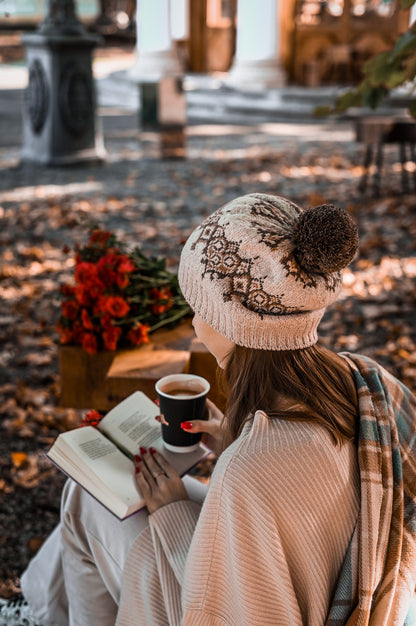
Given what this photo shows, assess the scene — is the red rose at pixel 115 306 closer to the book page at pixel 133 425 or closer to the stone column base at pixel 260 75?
the book page at pixel 133 425

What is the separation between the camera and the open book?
1.79 metres

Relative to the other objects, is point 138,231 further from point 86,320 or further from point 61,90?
point 86,320

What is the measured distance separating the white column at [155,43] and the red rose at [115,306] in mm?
14618

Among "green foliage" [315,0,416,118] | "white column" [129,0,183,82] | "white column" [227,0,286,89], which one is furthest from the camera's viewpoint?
"white column" [129,0,183,82]

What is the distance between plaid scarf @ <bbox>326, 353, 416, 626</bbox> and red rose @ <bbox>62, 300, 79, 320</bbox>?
48.6 inches

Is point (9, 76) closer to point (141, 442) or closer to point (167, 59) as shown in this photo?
point (167, 59)

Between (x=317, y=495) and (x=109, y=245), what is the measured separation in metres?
1.63

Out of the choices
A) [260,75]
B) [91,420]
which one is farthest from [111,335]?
[260,75]

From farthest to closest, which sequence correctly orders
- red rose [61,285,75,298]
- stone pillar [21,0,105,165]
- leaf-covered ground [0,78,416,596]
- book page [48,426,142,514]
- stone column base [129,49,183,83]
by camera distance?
1. stone column base [129,49,183,83]
2. stone pillar [21,0,105,165]
3. leaf-covered ground [0,78,416,596]
4. red rose [61,285,75,298]
5. book page [48,426,142,514]

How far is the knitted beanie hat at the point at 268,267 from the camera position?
4.65 feet

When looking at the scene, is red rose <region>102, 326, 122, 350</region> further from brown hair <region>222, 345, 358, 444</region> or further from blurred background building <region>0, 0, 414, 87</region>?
blurred background building <region>0, 0, 414, 87</region>

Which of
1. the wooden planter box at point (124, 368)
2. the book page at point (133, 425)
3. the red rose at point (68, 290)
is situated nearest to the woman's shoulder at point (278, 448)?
the book page at point (133, 425)

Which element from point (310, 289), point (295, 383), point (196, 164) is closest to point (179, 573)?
point (295, 383)

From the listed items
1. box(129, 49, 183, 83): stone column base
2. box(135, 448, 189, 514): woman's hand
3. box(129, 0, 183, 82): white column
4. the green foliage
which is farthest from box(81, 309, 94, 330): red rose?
box(129, 49, 183, 83): stone column base
